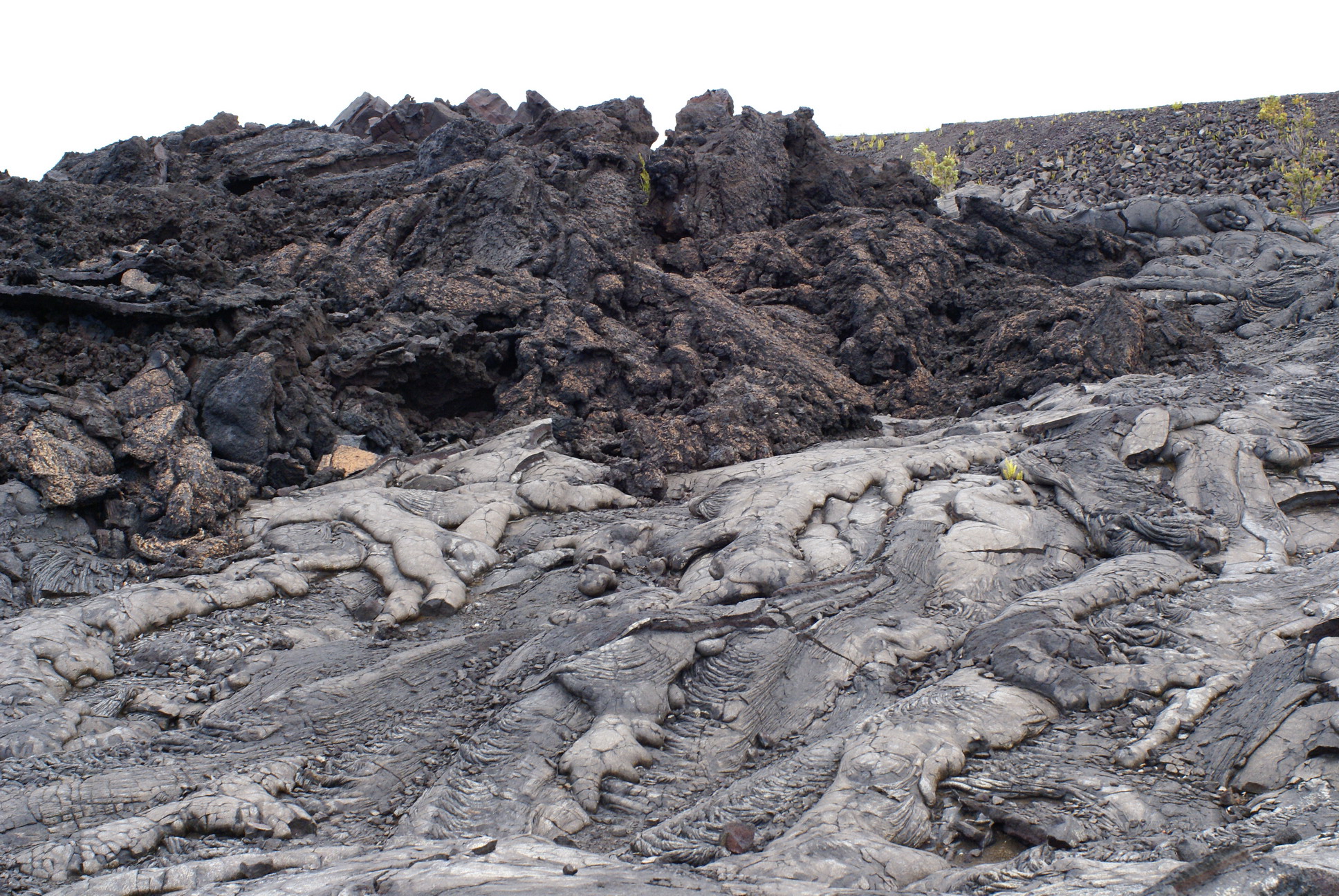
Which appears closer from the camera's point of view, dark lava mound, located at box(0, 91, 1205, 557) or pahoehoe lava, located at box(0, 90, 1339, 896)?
pahoehoe lava, located at box(0, 90, 1339, 896)

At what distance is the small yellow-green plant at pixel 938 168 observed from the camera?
113ft

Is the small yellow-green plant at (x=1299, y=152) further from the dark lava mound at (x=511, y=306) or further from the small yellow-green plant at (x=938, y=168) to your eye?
the dark lava mound at (x=511, y=306)

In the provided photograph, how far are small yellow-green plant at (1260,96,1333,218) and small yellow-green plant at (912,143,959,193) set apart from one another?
11.7m

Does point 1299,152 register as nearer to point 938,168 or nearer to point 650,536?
point 938,168

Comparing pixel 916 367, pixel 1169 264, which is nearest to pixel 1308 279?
pixel 1169 264

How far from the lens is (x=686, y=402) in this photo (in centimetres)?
1281

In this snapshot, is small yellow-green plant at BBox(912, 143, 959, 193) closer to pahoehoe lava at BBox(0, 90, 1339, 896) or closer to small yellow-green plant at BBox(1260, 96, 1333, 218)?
small yellow-green plant at BBox(1260, 96, 1333, 218)

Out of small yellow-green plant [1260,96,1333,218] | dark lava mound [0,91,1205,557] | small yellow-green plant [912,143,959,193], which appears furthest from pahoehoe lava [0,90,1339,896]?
small yellow-green plant [912,143,959,193]

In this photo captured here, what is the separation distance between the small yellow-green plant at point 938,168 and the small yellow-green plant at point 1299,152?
459 inches

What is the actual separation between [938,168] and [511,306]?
2769 cm

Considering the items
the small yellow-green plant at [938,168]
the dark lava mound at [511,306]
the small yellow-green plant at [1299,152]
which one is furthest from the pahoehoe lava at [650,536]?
the small yellow-green plant at [938,168]

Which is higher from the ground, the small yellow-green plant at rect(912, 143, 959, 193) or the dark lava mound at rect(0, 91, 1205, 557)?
the small yellow-green plant at rect(912, 143, 959, 193)

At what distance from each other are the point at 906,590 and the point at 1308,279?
13.9 m

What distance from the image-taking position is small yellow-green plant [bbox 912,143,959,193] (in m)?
34.3
